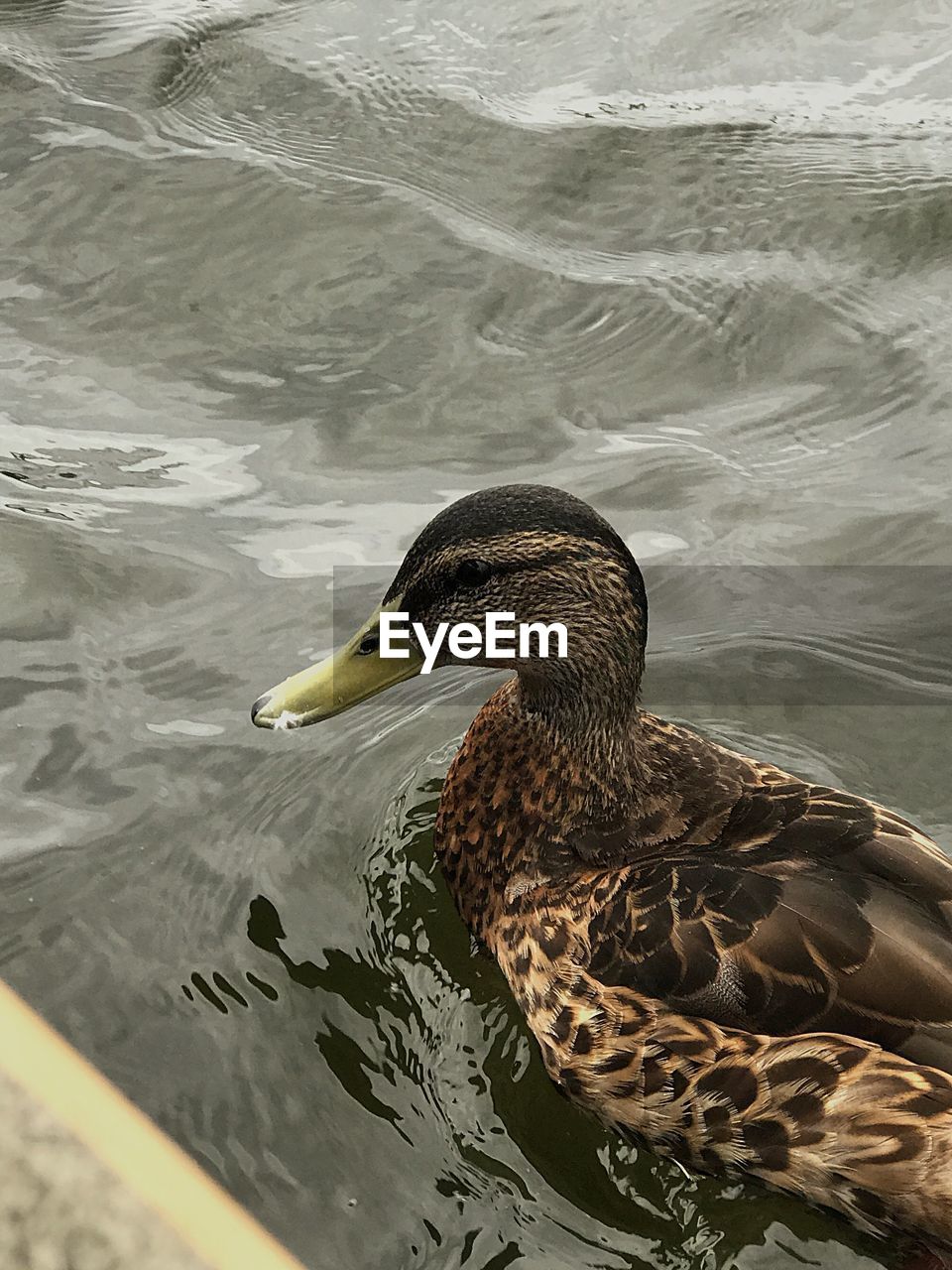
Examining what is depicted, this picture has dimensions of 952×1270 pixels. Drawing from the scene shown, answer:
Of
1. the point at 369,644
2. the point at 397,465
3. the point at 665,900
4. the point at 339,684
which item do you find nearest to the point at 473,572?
the point at 369,644

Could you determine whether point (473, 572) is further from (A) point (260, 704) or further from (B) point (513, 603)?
(A) point (260, 704)

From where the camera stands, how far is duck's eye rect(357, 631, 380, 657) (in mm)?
3443

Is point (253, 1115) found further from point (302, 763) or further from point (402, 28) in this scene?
point (402, 28)

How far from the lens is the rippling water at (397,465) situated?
10.9ft

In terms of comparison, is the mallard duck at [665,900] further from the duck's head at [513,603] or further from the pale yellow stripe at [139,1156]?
the pale yellow stripe at [139,1156]

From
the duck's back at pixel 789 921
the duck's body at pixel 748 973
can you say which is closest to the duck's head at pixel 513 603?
the duck's body at pixel 748 973

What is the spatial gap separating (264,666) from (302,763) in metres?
0.36

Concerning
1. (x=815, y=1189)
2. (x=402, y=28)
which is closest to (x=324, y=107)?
(x=402, y=28)

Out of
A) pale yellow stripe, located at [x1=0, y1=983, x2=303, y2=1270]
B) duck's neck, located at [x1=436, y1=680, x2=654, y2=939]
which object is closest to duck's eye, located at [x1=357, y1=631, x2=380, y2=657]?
duck's neck, located at [x1=436, y1=680, x2=654, y2=939]

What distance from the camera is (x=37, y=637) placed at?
A: 437 cm

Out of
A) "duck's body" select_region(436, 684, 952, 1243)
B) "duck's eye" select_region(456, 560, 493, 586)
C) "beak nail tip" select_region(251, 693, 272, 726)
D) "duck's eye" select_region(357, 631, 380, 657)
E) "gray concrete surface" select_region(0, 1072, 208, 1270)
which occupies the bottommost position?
"duck's body" select_region(436, 684, 952, 1243)

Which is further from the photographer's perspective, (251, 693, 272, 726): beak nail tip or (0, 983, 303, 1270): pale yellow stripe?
(251, 693, 272, 726): beak nail tip

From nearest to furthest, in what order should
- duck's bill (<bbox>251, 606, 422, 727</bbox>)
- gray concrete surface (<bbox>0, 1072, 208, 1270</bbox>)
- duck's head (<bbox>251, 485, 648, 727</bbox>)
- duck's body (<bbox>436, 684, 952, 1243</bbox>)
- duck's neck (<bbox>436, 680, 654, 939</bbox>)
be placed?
gray concrete surface (<bbox>0, 1072, 208, 1270</bbox>) → duck's body (<bbox>436, 684, 952, 1243</bbox>) → duck's head (<bbox>251, 485, 648, 727</bbox>) → duck's bill (<bbox>251, 606, 422, 727</bbox>) → duck's neck (<bbox>436, 680, 654, 939</bbox>)

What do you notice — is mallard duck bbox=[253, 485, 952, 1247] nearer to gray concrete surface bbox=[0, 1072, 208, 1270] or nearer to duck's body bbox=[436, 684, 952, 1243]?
duck's body bbox=[436, 684, 952, 1243]
